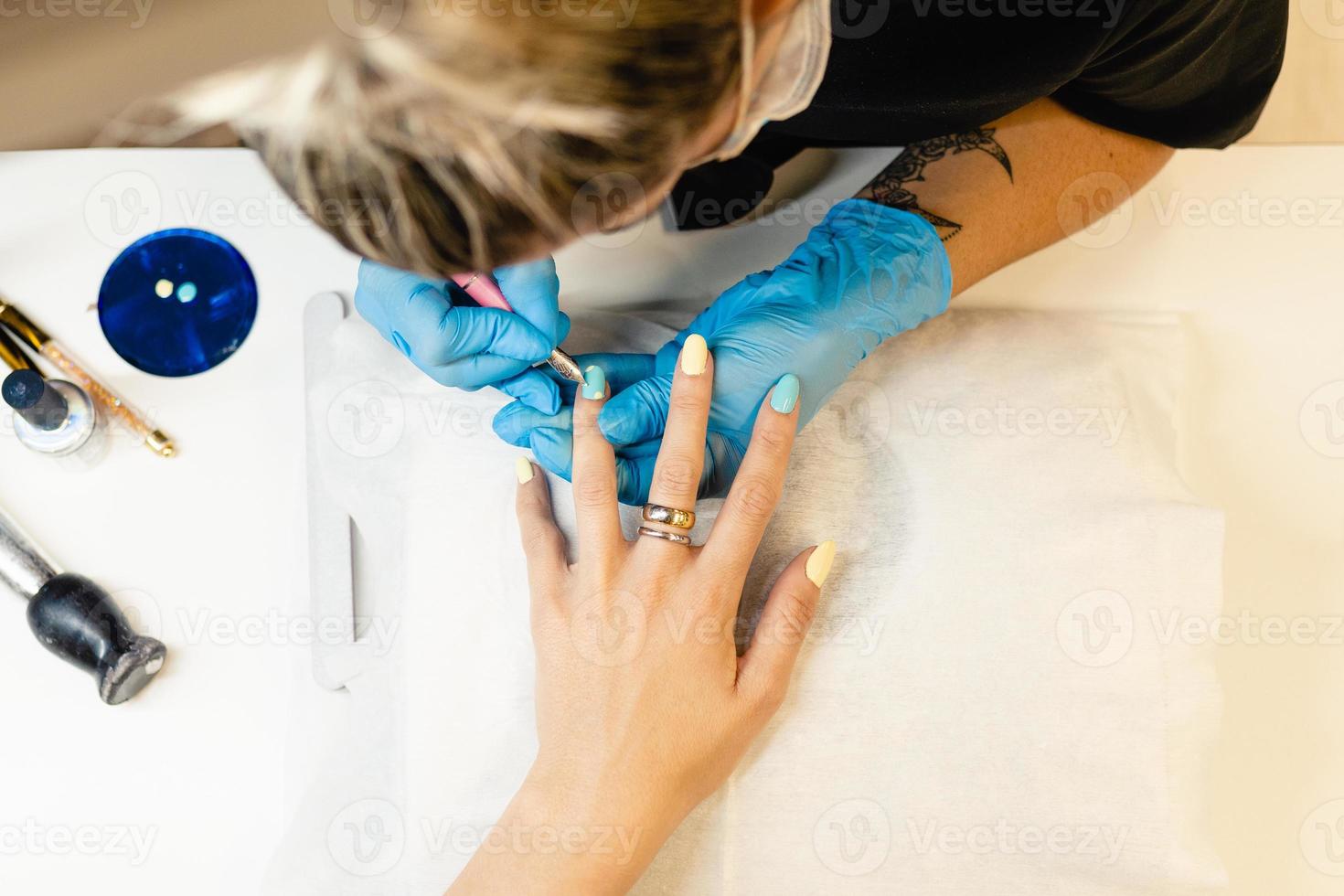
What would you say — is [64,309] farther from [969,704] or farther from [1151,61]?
[1151,61]

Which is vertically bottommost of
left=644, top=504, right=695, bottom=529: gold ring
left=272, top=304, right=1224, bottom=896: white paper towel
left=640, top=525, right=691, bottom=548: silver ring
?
left=272, top=304, right=1224, bottom=896: white paper towel

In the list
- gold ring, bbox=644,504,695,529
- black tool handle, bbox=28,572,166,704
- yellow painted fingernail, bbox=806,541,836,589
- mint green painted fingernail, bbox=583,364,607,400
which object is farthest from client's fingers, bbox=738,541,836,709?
black tool handle, bbox=28,572,166,704

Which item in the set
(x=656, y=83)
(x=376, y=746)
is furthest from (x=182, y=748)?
(x=656, y=83)

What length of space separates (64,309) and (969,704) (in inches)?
42.6

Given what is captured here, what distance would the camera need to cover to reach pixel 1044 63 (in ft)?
2.55

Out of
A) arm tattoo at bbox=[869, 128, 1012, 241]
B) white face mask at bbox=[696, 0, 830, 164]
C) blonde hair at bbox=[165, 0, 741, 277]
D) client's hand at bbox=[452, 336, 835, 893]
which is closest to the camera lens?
blonde hair at bbox=[165, 0, 741, 277]

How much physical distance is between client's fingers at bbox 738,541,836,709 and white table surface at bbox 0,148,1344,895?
0.39 metres

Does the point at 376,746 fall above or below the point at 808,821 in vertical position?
above

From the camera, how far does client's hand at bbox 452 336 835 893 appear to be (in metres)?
0.75

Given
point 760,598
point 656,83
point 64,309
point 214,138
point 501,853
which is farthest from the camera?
point 214,138

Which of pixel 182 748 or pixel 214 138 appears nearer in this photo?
pixel 182 748

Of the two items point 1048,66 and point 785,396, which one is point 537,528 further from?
point 1048,66

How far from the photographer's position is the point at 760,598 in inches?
33.9

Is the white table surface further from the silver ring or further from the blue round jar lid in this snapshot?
the silver ring
